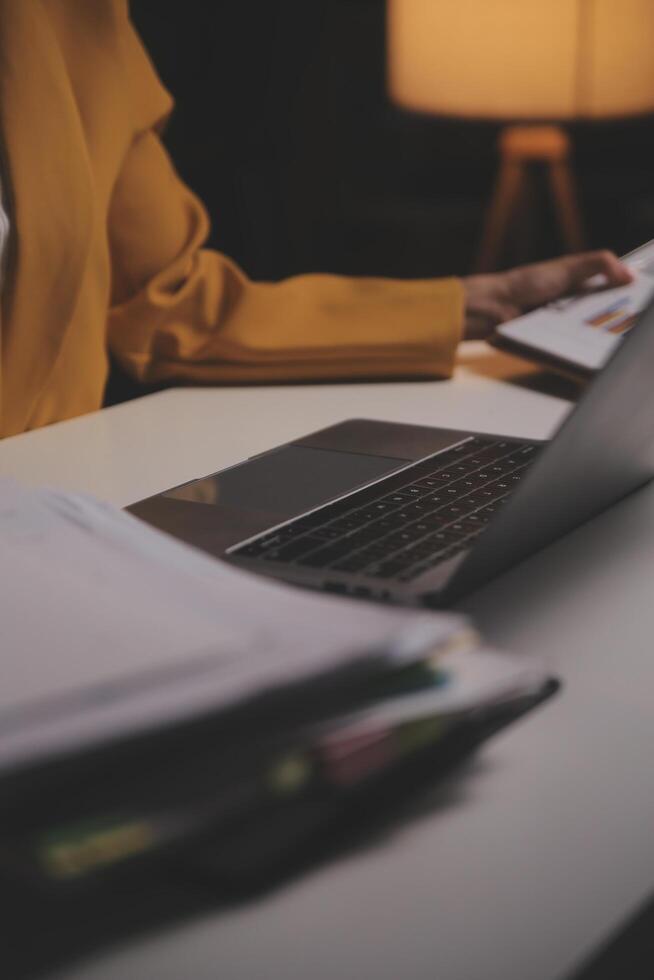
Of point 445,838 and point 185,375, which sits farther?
point 185,375

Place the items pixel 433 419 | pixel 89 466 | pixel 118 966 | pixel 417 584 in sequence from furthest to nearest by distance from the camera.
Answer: pixel 433 419 → pixel 89 466 → pixel 417 584 → pixel 118 966

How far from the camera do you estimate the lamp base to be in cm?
265

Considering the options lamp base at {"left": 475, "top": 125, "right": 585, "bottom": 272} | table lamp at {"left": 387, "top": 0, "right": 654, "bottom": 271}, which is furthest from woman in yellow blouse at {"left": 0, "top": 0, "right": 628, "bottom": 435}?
lamp base at {"left": 475, "top": 125, "right": 585, "bottom": 272}

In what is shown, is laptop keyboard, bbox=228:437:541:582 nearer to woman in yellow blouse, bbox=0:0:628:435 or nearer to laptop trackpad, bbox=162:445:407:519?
laptop trackpad, bbox=162:445:407:519

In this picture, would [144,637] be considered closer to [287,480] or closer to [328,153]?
[287,480]

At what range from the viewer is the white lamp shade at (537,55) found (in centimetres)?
232

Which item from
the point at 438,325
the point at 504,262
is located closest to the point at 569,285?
the point at 438,325

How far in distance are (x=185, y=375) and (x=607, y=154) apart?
8.18 ft

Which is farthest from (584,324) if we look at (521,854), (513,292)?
(521,854)

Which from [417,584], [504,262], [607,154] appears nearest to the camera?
[417,584]

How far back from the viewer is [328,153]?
291cm

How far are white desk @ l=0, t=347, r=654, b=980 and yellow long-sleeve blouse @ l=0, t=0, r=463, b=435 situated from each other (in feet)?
1.50

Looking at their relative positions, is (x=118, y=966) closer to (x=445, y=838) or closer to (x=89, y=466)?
(x=445, y=838)

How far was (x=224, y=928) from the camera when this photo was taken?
362 mm
